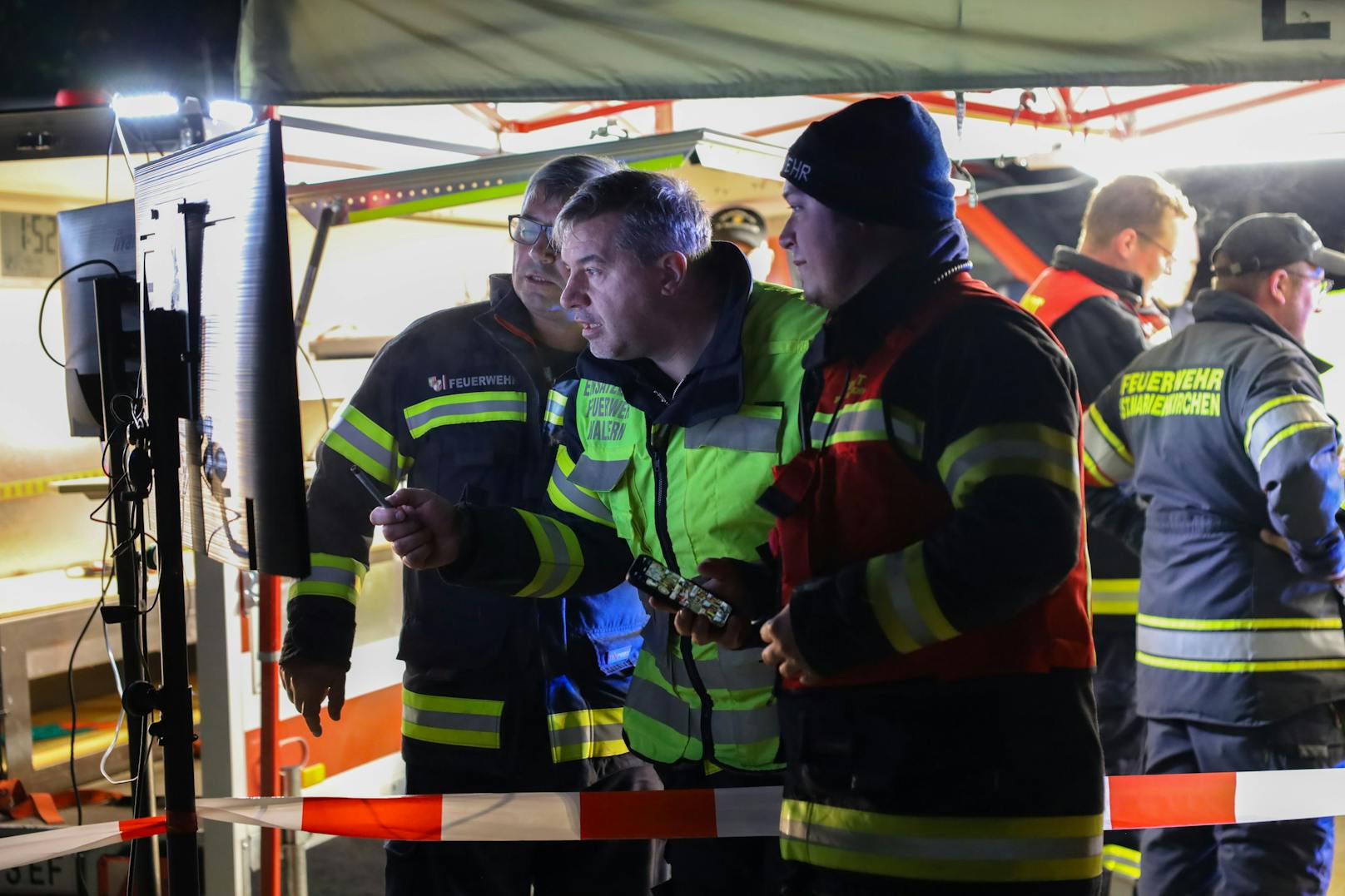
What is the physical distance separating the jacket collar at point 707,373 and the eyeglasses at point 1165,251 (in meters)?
2.61

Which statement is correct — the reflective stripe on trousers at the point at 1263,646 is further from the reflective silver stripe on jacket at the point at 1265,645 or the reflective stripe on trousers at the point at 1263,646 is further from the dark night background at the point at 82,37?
the dark night background at the point at 82,37

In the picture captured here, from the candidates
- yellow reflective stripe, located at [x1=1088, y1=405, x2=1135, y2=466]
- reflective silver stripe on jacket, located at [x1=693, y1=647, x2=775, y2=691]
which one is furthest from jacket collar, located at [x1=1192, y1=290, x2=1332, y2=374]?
reflective silver stripe on jacket, located at [x1=693, y1=647, x2=775, y2=691]

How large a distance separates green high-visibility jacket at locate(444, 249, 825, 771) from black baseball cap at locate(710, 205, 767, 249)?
3.01m

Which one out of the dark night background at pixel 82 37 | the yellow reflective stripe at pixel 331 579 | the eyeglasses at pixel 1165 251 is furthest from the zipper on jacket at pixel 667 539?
the dark night background at pixel 82 37

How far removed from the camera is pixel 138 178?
2371 mm

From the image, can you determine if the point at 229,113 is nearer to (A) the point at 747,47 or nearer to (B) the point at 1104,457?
(A) the point at 747,47

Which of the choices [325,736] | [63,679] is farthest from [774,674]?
[63,679]

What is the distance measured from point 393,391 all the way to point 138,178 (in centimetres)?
89

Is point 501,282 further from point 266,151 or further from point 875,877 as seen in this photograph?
point 875,877

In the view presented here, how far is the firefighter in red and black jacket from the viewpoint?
170 centimetres

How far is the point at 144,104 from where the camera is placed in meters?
3.34

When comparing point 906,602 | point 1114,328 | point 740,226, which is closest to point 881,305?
point 906,602

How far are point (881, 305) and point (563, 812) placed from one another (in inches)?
59.5

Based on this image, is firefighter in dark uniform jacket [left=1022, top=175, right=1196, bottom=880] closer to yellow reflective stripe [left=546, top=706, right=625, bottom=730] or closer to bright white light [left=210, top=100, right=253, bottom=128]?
yellow reflective stripe [left=546, top=706, right=625, bottom=730]
